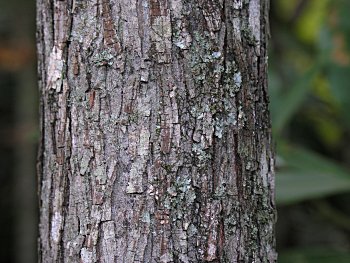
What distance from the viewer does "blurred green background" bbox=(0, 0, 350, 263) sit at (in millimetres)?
3896

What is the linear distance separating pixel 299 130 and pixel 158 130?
452 cm

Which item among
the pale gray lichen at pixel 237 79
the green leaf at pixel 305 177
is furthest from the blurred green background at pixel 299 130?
the pale gray lichen at pixel 237 79

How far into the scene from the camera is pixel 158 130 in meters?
1.24

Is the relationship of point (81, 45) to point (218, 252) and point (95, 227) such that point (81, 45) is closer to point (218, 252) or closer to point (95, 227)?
point (95, 227)

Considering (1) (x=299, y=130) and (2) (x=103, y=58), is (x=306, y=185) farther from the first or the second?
(2) (x=103, y=58)

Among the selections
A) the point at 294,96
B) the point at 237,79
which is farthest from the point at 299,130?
the point at 237,79

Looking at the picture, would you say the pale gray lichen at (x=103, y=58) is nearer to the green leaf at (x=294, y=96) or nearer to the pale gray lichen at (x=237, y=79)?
the pale gray lichen at (x=237, y=79)

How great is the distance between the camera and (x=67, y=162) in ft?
4.27

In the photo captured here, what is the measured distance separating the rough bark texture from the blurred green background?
2.06 meters

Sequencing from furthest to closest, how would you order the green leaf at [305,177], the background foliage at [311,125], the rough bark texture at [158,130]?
the background foliage at [311,125], the green leaf at [305,177], the rough bark texture at [158,130]

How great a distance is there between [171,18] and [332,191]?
9.42 feet

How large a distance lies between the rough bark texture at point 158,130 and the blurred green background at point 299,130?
2.06 metres

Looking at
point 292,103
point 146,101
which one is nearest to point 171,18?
point 146,101

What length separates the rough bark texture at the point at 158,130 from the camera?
124 cm
